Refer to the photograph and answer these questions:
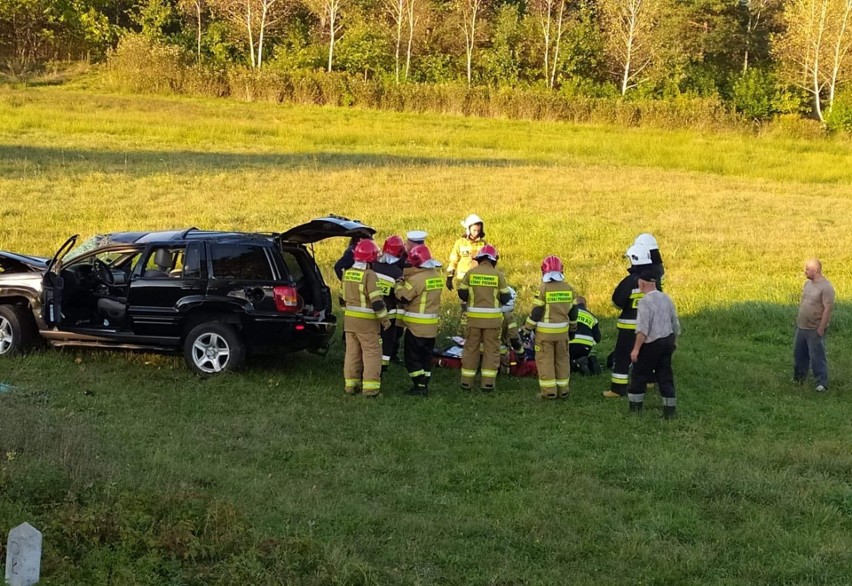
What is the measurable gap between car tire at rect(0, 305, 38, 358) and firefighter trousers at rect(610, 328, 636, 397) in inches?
260

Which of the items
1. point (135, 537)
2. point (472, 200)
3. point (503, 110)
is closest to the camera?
point (135, 537)

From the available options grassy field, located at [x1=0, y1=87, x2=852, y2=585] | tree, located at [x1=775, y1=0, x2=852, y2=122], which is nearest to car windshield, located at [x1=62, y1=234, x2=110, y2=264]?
grassy field, located at [x1=0, y1=87, x2=852, y2=585]

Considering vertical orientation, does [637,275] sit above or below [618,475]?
above

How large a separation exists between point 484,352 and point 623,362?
1.56m

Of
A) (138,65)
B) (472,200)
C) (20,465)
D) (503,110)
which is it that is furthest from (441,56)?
(20,465)

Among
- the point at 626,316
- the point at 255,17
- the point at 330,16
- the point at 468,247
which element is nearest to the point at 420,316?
the point at 468,247

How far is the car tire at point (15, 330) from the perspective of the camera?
9.98 meters

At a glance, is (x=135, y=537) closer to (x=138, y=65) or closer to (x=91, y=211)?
(x=91, y=211)

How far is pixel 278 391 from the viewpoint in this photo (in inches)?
370

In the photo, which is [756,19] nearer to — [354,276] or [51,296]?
[354,276]

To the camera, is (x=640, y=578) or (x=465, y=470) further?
(x=465, y=470)

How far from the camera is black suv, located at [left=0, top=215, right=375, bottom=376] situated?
31.5 ft

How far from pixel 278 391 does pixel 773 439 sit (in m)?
4.96

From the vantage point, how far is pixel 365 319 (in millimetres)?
9484
